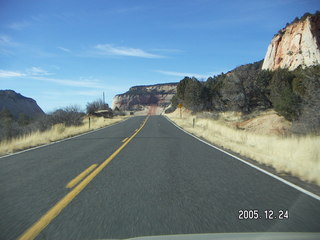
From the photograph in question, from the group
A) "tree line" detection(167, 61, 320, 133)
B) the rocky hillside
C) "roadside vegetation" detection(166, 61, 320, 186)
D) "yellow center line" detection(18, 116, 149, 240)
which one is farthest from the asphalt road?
the rocky hillside

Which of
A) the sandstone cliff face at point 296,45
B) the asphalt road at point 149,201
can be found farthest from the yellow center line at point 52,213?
the sandstone cliff face at point 296,45

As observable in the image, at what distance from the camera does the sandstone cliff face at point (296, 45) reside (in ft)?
180

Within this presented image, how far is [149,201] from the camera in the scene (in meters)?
4.94

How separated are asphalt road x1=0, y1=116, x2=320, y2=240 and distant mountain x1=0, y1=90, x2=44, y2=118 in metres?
85.0

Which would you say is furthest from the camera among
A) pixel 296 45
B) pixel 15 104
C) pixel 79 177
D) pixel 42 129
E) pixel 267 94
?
pixel 15 104

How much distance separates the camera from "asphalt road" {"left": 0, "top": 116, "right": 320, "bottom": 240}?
3.80 meters

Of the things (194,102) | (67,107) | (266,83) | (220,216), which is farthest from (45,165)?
(194,102)

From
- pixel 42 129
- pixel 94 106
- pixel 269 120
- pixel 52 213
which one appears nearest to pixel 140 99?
pixel 94 106

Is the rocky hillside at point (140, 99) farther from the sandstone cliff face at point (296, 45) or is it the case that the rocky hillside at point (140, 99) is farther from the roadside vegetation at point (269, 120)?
the roadside vegetation at point (269, 120)

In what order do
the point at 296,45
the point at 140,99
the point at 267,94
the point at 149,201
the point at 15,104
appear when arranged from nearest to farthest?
1. the point at 149,201
2. the point at 267,94
3. the point at 296,45
4. the point at 15,104
5. the point at 140,99

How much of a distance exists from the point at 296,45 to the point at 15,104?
272 feet

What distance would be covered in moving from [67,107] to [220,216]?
32232 millimetres

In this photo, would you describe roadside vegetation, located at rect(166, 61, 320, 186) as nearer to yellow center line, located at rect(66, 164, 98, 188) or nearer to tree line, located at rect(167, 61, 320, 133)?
tree line, located at rect(167, 61, 320, 133)

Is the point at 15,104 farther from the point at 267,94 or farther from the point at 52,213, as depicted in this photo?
the point at 52,213
